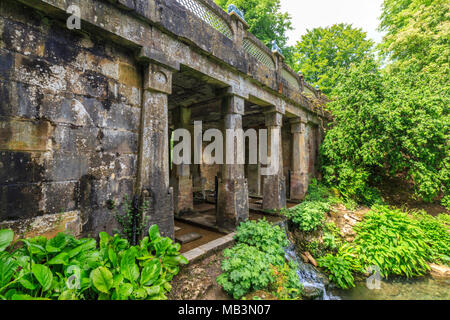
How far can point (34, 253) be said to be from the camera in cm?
191

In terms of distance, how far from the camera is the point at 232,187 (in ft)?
15.1

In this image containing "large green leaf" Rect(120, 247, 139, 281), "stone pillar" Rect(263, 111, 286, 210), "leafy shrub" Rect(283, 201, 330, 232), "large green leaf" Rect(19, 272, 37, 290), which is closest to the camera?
"large green leaf" Rect(19, 272, 37, 290)

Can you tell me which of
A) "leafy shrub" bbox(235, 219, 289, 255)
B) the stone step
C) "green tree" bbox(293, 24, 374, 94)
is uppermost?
"green tree" bbox(293, 24, 374, 94)

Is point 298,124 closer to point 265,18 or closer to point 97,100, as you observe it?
point 97,100

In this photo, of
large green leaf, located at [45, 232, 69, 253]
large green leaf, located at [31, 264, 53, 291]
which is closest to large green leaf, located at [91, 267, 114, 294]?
large green leaf, located at [31, 264, 53, 291]

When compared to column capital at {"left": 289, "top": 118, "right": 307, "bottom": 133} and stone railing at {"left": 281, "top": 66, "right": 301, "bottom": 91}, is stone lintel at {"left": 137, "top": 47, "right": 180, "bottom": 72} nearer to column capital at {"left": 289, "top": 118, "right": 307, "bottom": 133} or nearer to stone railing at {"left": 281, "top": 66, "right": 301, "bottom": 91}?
stone railing at {"left": 281, "top": 66, "right": 301, "bottom": 91}

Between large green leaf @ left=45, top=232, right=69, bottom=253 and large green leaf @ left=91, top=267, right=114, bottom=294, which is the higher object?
large green leaf @ left=45, top=232, right=69, bottom=253

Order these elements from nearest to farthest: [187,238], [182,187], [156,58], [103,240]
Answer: [103,240], [156,58], [187,238], [182,187]

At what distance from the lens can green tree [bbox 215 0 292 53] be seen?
1341 centimetres

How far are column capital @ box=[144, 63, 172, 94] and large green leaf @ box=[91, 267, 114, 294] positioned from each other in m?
2.57

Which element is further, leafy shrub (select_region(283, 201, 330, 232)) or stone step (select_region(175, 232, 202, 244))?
leafy shrub (select_region(283, 201, 330, 232))

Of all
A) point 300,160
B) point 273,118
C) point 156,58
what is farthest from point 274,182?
point 156,58

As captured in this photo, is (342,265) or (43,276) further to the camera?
(342,265)

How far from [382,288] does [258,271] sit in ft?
11.4
